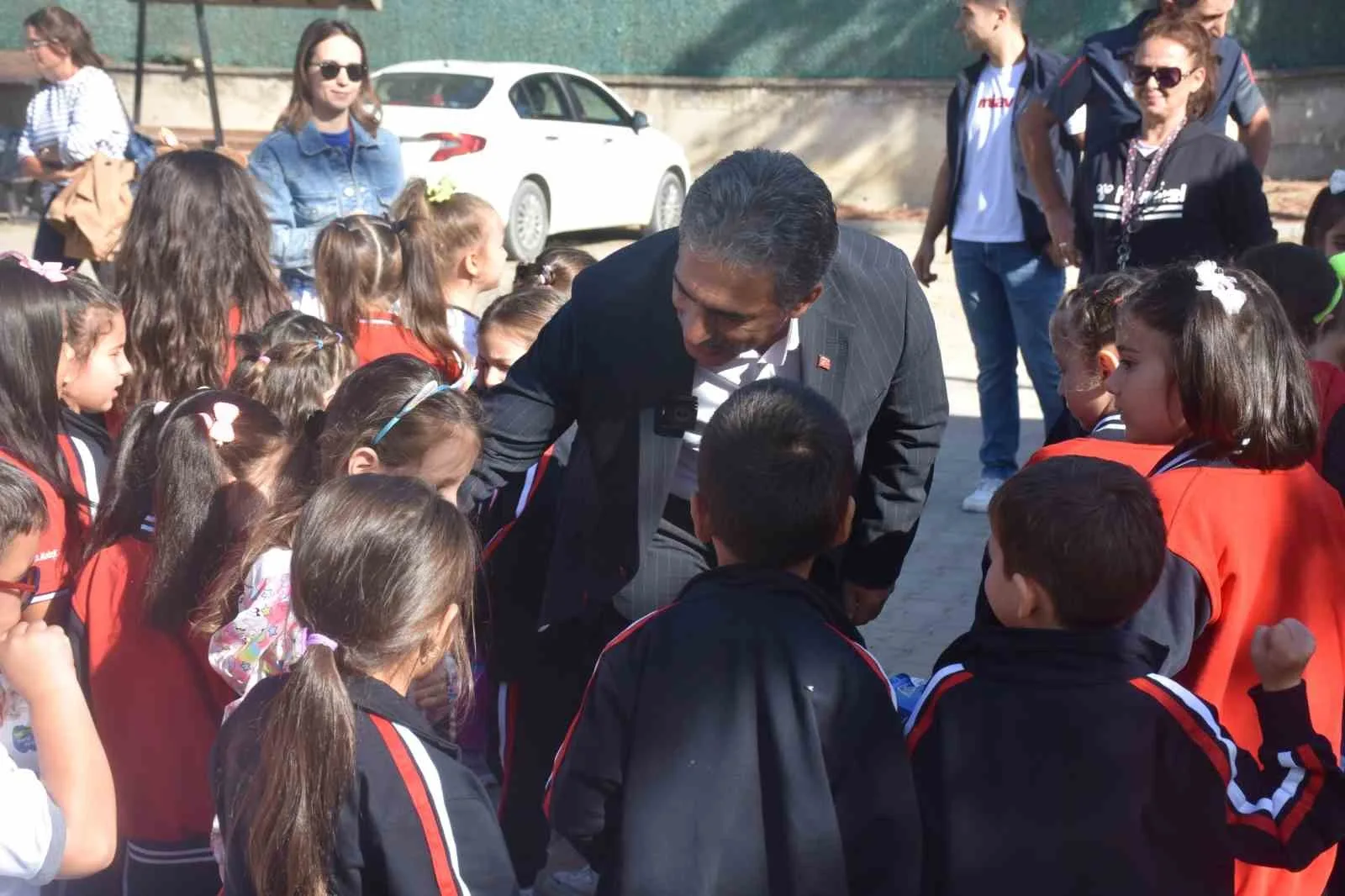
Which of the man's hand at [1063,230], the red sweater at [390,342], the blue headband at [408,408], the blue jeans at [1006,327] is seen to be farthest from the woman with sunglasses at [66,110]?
the blue headband at [408,408]

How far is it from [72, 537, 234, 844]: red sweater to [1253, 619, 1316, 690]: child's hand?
193cm

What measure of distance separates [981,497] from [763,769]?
4.28 m

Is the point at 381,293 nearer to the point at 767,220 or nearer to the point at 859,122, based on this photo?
the point at 767,220

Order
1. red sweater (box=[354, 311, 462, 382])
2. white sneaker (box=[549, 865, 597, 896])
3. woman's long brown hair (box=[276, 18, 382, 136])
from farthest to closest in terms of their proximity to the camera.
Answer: woman's long brown hair (box=[276, 18, 382, 136]), red sweater (box=[354, 311, 462, 382]), white sneaker (box=[549, 865, 597, 896])

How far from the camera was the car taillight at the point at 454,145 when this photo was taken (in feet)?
36.6

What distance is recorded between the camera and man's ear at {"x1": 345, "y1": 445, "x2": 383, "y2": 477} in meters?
2.96

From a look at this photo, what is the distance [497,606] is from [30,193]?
12.4 metres

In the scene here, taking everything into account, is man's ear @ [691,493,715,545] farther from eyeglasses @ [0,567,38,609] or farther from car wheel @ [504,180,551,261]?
car wheel @ [504,180,551,261]

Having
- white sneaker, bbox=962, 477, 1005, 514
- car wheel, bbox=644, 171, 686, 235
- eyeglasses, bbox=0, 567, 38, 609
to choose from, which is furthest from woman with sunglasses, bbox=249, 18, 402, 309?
car wheel, bbox=644, 171, 686, 235

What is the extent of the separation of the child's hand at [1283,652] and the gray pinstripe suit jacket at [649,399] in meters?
0.96

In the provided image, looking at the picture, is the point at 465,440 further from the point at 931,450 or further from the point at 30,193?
the point at 30,193

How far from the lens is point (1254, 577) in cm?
238

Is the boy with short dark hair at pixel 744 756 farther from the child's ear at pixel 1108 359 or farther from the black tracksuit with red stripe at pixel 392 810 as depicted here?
the child's ear at pixel 1108 359

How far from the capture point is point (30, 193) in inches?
547
